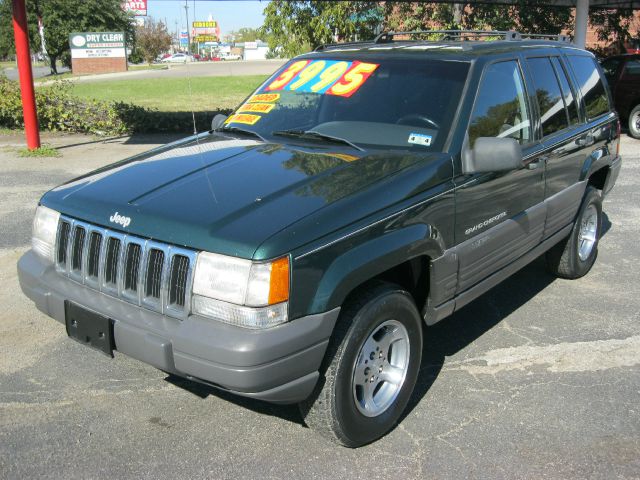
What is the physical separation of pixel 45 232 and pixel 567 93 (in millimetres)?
3823

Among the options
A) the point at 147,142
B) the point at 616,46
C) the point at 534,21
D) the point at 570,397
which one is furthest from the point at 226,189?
the point at 616,46

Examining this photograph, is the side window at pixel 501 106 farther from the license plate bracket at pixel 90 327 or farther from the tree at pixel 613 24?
the tree at pixel 613 24

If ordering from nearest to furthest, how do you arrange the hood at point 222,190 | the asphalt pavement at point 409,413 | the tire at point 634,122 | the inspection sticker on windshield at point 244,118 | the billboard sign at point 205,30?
the hood at point 222,190
the asphalt pavement at point 409,413
the billboard sign at point 205,30
the inspection sticker on windshield at point 244,118
the tire at point 634,122

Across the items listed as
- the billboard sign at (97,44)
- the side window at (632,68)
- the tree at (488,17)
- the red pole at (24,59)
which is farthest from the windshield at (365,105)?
the billboard sign at (97,44)

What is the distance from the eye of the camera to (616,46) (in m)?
21.0

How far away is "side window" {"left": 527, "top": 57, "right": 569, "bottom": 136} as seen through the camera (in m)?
4.48

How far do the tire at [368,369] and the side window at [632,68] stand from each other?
12.0 metres

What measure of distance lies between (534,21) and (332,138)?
17.3 m

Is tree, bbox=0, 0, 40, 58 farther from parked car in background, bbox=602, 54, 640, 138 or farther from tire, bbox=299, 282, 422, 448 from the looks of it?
tire, bbox=299, 282, 422, 448

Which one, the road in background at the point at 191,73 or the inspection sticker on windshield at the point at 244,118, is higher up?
the inspection sticker on windshield at the point at 244,118

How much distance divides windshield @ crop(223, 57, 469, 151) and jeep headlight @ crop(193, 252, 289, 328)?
1355 millimetres

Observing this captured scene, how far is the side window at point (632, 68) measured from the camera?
43.2 ft

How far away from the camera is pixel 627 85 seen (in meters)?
13.1

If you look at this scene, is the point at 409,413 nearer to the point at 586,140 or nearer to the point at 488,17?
the point at 586,140
